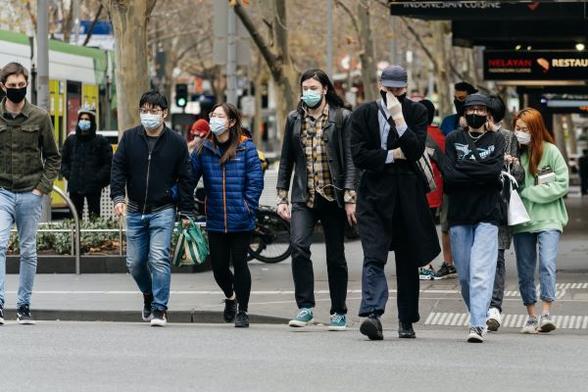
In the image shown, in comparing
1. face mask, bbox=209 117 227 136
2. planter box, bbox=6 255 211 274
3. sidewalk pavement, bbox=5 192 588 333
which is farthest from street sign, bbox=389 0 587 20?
face mask, bbox=209 117 227 136

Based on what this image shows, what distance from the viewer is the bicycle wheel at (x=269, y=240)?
19.6 metres

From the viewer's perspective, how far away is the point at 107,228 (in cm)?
1923

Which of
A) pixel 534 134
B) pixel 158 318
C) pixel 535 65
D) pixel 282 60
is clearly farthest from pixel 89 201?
pixel 282 60

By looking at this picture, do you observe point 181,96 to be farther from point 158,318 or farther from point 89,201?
point 158,318

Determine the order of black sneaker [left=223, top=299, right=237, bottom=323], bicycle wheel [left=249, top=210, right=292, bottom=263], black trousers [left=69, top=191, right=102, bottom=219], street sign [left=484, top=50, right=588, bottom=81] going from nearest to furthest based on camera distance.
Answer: black sneaker [left=223, top=299, right=237, bottom=323] < bicycle wheel [left=249, top=210, right=292, bottom=263] < black trousers [left=69, top=191, right=102, bottom=219] < street sign [left=484, top=50, right=588, bottom=81]

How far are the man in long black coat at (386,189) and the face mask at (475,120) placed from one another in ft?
1.06

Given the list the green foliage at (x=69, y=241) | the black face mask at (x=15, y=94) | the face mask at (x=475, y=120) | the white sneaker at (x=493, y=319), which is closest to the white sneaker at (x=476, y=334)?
the white sneaker at (x=493, y=319)

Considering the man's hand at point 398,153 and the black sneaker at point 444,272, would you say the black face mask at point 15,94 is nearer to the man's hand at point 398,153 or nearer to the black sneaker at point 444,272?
the man's hand at point 398,153

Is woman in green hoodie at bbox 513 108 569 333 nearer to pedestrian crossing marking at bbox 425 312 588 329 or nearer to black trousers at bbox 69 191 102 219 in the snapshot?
pedestrian crossing marking at bbox 425 312 588 329

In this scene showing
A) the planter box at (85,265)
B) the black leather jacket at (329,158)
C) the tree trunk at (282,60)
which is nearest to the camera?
the black leather jacket at (329,158)

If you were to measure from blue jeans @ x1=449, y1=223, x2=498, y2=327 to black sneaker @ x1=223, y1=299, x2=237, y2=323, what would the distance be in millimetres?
2189

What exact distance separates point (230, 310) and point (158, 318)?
2.14 ft

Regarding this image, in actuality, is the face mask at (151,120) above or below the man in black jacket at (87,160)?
above

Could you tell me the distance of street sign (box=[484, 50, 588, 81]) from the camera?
2350cm
